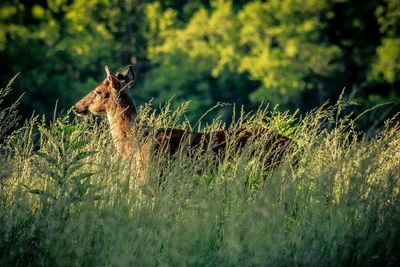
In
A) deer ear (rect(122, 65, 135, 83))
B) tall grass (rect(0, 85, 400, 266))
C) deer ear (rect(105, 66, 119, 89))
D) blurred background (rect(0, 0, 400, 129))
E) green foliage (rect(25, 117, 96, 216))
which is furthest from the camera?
blurred background (rect(0, 0, 400, 129))

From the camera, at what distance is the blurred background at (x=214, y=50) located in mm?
33625

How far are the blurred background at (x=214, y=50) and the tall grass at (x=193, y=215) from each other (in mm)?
26393

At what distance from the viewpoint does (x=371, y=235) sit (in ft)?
17.7

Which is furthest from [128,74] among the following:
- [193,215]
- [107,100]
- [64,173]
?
[193,215]

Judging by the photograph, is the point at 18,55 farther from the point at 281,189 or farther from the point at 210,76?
the point at 281,189

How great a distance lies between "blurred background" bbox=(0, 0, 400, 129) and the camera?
33625 millimetres

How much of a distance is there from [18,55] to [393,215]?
28.6m

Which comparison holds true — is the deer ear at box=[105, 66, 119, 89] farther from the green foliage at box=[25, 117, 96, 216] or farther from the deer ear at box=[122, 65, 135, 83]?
the green foliage at box=[25, 117, 96, 216]

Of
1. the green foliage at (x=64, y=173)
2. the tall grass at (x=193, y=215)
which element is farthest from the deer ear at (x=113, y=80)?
the green foliage at (x=64, y=173)

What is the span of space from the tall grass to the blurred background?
86.6 ft

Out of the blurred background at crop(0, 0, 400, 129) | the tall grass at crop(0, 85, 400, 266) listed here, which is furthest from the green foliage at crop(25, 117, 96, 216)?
the blurred background at crop(0, 0, 400, 129)

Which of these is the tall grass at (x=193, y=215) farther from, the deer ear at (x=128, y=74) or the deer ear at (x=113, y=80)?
the deer ear at (x=128, y=74)

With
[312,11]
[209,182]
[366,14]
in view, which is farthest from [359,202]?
[366,14]

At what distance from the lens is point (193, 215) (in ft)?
17.4
